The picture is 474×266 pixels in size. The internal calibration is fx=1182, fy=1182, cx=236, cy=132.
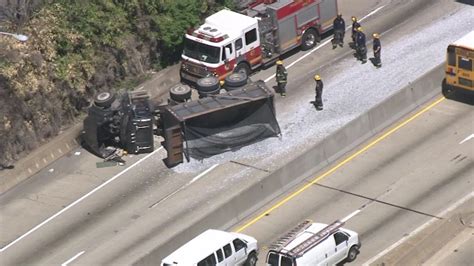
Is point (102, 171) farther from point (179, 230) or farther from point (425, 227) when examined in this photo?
point (425, 227)

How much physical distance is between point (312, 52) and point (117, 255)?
16811mm

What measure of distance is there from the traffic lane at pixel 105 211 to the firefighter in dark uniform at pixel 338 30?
36.8 ft

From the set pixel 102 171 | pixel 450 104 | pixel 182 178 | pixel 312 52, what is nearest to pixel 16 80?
pixel 102 171

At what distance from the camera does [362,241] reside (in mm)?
39500

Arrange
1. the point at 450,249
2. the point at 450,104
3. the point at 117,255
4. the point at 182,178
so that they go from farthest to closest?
the point at 450,104, the point at 182,178, the point at 117,255, the point at 450,249

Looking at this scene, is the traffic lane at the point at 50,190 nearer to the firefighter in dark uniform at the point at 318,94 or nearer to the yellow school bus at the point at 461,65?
the firefighter in dark uniform at the point at 318,94

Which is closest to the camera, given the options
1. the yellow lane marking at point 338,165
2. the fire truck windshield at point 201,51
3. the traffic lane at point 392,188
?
the traffic lane at point 392,188

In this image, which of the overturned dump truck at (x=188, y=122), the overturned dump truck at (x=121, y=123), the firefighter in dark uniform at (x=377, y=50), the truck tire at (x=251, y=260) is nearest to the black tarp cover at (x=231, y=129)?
the overturned dump truck at (x=188, y=122)

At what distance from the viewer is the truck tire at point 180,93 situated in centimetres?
4741

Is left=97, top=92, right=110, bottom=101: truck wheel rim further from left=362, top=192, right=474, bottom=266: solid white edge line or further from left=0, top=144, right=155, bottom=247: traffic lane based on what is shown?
left=362, top=192, right=474, bottom=266: solid white edge line

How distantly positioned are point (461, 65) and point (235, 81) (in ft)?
29.7

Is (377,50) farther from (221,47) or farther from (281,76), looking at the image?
(221,47)

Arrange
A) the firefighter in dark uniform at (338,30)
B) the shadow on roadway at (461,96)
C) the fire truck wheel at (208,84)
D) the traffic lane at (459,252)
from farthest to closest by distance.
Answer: the firefighter in dark uniform at (338,30), the shadow on roadway at (461,96), the fire truck wheel at (208,84), the traffic lane at (459,252)

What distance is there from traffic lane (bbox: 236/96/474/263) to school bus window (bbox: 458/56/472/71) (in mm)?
1997
